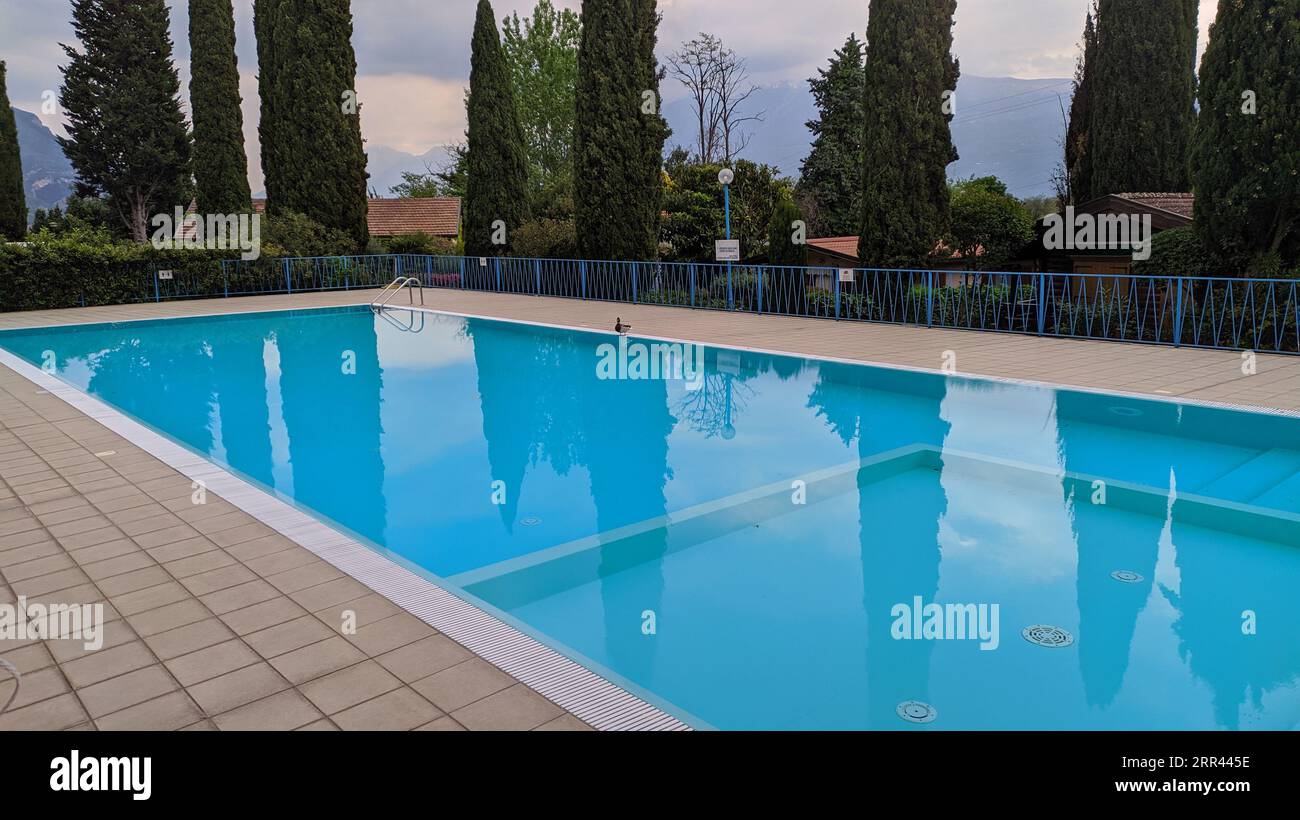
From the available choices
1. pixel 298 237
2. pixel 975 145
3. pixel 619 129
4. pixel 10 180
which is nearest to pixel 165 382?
pixel 619 129

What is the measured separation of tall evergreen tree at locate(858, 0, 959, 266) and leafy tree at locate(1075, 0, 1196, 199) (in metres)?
4.11

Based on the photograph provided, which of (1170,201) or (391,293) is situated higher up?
(1170,201)

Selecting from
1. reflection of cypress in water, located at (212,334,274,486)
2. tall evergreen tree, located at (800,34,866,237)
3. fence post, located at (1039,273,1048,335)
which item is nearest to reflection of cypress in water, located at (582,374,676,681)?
reflection of cypress in water, located at (212,334,274,486)

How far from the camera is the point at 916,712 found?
3254 millimetres

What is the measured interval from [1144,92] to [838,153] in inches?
587

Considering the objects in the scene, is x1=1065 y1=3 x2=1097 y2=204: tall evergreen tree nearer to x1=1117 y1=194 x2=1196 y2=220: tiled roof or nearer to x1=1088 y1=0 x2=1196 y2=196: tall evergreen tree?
x1=1088 y1=0 x2=1196 y2=196: tall evergreen tree

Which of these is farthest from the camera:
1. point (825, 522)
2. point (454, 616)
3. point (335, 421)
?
point (335, 421)

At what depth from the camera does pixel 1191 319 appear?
33.8 feet

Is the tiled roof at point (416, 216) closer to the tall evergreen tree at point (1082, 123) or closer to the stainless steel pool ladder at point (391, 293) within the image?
the stainless steel pool ladder at point (391, 293)

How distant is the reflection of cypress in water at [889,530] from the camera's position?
11.5 ft

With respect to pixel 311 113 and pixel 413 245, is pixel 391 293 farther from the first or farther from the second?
pixel 413 245

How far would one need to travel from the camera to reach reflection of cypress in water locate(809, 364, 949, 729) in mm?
3512

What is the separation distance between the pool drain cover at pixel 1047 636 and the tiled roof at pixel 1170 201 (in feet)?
36.9
